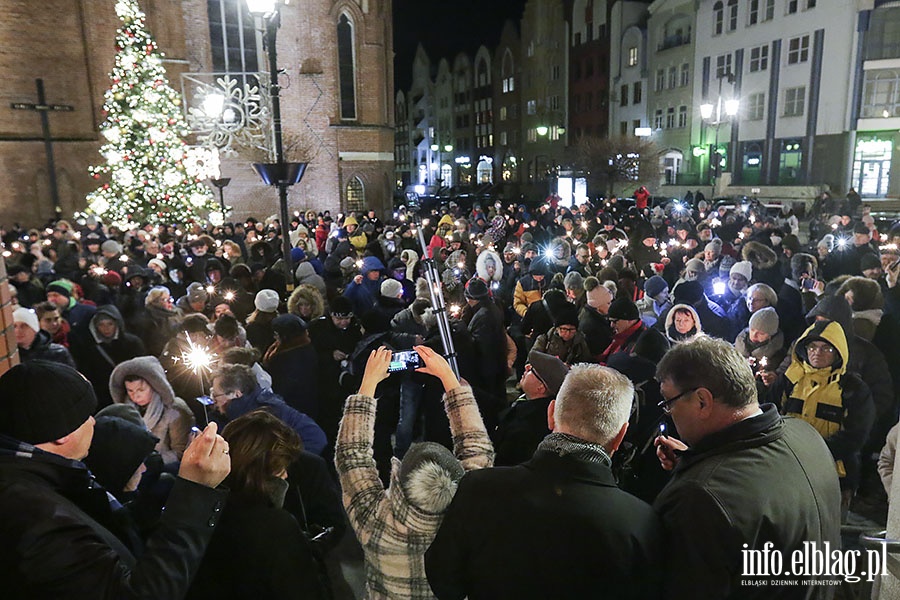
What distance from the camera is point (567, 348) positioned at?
5.18 metres

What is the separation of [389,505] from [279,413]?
185cm

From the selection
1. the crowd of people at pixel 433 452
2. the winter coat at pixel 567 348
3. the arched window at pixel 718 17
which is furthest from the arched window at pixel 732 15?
the winter coat at pixel 567 348

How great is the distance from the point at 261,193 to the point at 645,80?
33771mm

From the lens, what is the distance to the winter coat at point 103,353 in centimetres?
567

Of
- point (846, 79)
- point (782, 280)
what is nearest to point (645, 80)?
point (846, 79)

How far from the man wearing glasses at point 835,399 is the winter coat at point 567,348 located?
1626 millimetres

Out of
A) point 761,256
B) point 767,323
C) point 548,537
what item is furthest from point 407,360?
point 761,256

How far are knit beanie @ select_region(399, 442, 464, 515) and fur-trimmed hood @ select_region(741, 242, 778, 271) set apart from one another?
7.33 metres

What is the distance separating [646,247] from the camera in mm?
11195

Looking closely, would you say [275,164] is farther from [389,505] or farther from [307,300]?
[389,505]

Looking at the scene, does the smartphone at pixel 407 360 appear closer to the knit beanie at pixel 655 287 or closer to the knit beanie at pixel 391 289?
the knit beanie at pixel 391 289

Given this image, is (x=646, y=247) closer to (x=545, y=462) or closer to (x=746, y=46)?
(x=545, y=462)

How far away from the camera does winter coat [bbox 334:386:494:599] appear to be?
7.45ft

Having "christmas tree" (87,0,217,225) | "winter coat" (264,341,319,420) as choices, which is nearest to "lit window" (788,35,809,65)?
"christmas tree" (87,0,217,225)
